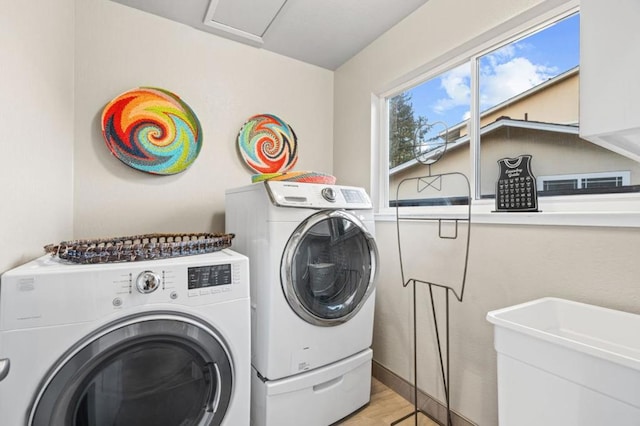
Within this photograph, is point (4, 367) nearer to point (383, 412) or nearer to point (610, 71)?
point (610, 71)

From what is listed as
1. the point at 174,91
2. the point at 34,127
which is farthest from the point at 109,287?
the point at 174,91

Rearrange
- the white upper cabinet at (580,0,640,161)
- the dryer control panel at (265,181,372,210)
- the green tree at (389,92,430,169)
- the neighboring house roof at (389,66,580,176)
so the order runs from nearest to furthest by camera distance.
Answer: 1. the white upper cabinet at (580,0,640,161)
2. the neighboring house roof at (389,66,580,176)
3. the dryer control panel at (265,181,372,210)
4. the green tree at (389,92,430,169)

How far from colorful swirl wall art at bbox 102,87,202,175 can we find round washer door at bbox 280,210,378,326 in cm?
105

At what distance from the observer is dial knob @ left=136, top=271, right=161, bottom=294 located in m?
1.01

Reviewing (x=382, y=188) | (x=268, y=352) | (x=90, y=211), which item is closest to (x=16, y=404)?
(x=268, y=352)

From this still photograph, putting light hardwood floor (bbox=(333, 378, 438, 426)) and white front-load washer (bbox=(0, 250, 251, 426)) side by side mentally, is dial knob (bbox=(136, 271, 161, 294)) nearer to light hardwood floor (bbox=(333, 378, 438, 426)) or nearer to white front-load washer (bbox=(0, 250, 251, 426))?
white front-load washer (bbox=(0, 250, 251, 426))

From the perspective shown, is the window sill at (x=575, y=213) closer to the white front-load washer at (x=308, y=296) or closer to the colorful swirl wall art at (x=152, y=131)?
the white front-load washer at (x=308, y=296)

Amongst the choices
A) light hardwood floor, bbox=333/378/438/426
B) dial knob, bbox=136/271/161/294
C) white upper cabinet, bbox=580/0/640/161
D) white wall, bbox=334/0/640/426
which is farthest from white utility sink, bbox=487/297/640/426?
dial knob, bbox=136/271/161/294

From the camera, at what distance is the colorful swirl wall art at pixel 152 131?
1784 mm

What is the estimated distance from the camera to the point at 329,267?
5.23ft

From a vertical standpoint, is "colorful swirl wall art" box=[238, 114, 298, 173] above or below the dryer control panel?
above

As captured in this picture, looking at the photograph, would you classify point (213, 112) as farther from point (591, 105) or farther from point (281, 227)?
point (591, 105)

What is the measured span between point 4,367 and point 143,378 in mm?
365

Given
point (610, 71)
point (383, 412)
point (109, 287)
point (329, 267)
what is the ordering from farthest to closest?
point (383, 412) < point (329, 267) < point (109, 287) < point (610, 71)
